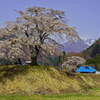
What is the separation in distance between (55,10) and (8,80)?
39.4 ft

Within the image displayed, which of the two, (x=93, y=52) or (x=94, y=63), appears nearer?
(x=94, y=63)

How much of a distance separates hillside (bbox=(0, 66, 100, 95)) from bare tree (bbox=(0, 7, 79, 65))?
2.58m

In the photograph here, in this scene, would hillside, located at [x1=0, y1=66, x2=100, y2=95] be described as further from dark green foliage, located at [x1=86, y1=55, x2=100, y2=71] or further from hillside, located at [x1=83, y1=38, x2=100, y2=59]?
hillside, located at [x1=83, y1=38, x2=100, y2=59]

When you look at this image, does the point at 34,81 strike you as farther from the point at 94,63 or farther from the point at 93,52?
the point at 93,52

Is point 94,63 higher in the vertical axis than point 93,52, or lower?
lower

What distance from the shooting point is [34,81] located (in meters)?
21.7

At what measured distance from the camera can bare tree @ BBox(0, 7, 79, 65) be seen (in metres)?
24.5

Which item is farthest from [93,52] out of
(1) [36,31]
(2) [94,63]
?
(1) [36,31]

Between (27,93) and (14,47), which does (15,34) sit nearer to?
(14,47)

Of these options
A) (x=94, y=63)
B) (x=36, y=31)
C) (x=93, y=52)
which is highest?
(x=36, y=31)

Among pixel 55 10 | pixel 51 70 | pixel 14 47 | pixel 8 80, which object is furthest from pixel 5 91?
pixel 55 10

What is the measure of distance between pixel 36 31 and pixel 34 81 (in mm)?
7286

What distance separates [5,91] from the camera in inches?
776

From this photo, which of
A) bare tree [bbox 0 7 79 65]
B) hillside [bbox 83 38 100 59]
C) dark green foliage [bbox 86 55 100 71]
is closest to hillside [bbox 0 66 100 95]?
bare tree [bbox 0 7 79 65]
